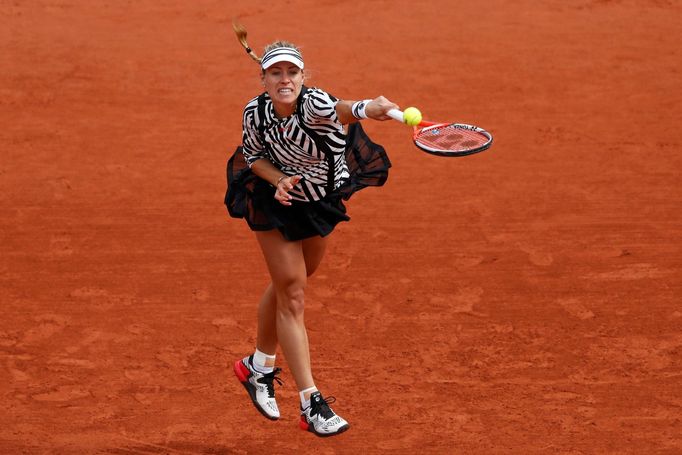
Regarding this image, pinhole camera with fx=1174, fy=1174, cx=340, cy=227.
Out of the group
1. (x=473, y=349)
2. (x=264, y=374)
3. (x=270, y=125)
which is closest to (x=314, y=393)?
(x=264, y=374)

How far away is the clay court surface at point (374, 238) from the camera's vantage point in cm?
809

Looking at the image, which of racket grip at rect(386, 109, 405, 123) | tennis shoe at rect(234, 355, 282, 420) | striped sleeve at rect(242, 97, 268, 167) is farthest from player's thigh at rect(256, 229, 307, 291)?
racket grip at rect(386, 109, 405, 123)

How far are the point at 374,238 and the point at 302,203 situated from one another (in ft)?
12.0

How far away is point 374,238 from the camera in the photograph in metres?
10.2

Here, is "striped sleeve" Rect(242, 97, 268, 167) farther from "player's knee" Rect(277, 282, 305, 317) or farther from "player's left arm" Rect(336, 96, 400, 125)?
"player's knee" Rect(277, 282, 305, 317)

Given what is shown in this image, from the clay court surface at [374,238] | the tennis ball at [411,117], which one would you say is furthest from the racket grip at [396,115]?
the clay court surface at [374,238]

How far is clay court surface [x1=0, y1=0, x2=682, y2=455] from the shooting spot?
8094mm

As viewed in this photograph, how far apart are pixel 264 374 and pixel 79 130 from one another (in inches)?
219

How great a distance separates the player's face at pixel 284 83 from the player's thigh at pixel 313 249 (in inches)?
34.2

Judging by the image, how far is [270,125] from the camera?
6.37 meters

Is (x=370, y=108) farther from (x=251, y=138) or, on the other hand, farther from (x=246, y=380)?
(x=246, y=380)

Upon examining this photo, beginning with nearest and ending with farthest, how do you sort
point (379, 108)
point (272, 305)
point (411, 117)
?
point (411, 117) → point (379, 108) → point (272, 305)

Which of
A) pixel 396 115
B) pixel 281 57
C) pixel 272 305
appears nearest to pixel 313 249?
pixel 272 305

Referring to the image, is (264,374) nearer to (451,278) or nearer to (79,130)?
(451,278)
